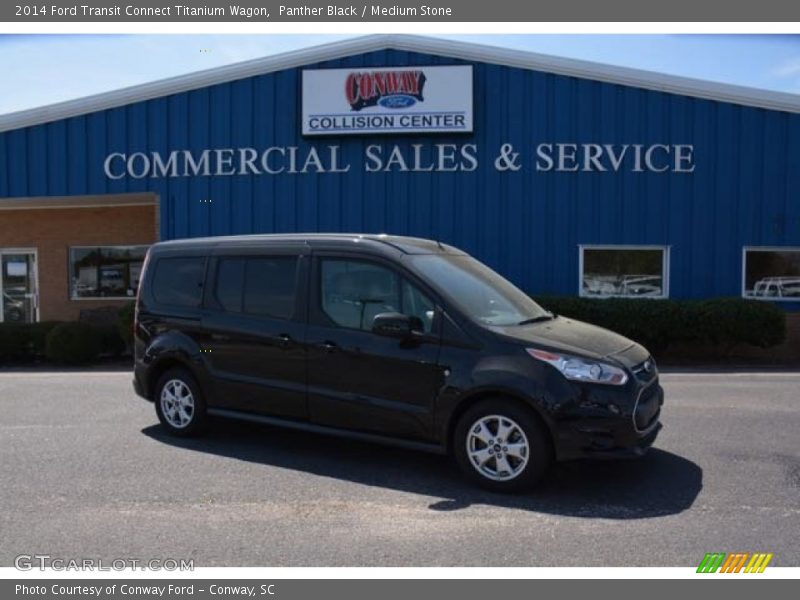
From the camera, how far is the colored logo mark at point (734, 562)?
375 centimetres

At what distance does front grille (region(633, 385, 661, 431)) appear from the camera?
4875mm

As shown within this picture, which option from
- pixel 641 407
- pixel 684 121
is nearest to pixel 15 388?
pixel 641 407

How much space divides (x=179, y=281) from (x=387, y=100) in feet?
27.4

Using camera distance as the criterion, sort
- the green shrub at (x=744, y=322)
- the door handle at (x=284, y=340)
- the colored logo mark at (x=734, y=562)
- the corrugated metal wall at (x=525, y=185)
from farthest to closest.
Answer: the corrugated metal wall at (x=525, y=185), the green shrub at (x=744, y=322), the door handle at (x=284, y=340), the colored logo mark at (x=734, y=562)

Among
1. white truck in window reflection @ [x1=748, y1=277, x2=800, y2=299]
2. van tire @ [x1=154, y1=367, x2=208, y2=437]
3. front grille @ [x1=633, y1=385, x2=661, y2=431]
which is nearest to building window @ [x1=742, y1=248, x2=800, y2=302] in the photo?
white truck in window reflection @ [x1=748, y1=277, x2=800, y2=299]

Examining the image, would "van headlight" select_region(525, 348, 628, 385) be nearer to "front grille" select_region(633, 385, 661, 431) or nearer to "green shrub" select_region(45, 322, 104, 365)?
"front grille" select_region(633, 385, 661, 431)

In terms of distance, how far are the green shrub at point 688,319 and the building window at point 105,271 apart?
10.5 m

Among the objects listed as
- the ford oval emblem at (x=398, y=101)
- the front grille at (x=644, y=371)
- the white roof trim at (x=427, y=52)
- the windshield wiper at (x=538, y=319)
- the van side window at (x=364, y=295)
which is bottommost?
the front grille at (x=644, y=371)

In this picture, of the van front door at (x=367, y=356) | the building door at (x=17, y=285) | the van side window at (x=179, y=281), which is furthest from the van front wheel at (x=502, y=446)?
the building door at (x=17, y=285)

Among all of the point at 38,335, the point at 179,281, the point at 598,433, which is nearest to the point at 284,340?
the point at 179,281

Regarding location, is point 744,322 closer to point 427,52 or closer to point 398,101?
point 398,101

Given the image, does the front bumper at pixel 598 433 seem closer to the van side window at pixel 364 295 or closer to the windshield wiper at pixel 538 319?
the windshield wiper at pixel 538 319

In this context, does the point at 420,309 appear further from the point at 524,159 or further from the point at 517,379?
the point at 524,159

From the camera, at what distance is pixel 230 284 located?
20.9 ft
